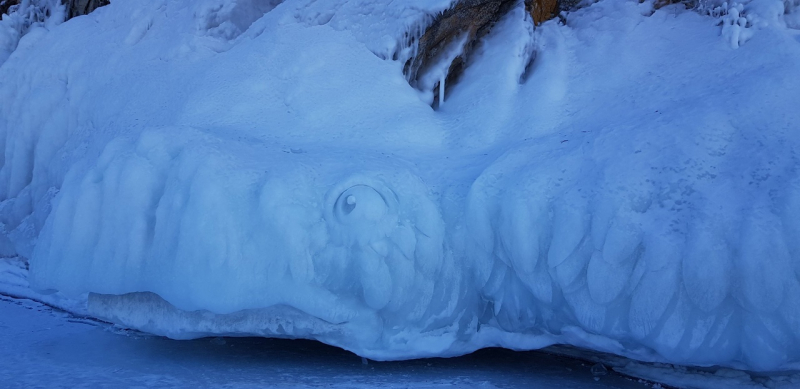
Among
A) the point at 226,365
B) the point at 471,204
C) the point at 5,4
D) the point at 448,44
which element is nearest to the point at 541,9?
the point at 448,44

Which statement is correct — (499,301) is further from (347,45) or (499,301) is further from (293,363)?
(347,45)

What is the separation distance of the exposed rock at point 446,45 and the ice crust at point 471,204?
0.09 metres

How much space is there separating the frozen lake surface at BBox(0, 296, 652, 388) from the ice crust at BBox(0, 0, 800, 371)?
0.16 m

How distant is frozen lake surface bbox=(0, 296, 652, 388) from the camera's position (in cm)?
281

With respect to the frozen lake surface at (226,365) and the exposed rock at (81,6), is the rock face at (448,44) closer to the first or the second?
the frozen lake surface at (226,365)

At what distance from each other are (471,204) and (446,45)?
4.74 feet

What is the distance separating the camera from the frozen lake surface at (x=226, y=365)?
281 centimetres

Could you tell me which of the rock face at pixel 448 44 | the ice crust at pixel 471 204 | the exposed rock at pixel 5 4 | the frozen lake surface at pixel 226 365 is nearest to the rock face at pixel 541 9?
the rock face at pixel 448 44

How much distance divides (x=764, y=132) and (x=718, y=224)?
1.84 feet

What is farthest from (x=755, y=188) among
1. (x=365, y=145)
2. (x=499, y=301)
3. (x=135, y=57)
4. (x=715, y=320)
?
(x=135, y=57)

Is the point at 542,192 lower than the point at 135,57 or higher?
lower

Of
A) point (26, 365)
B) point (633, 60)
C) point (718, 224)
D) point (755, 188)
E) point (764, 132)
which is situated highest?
point (633, 60)

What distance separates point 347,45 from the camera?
403 cm

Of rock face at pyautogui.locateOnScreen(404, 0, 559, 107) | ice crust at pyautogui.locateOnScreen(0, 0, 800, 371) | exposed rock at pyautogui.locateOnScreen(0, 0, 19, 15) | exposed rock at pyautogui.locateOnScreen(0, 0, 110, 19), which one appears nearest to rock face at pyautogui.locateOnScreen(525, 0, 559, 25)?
rock face at pyautogui.locateOnScreen(404, 0, 559, 107)
